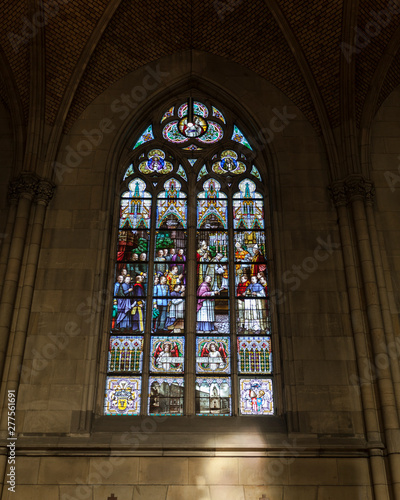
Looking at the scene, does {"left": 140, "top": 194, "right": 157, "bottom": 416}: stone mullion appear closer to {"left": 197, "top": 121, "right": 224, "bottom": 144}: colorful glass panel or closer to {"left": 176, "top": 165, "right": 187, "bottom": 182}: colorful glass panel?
{"left": 176, "top": 165, "right": 187, "bottom": 182}: colorful glass panel

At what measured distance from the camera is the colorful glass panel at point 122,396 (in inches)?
389

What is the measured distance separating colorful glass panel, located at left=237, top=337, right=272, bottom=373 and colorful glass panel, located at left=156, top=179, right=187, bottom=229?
8.93 feet

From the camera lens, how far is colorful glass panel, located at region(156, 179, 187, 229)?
11.8 metres

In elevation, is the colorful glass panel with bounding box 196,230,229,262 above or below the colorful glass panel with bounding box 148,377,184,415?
above

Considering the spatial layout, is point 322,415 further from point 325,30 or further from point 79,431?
point 325,30

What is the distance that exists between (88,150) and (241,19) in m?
4.20

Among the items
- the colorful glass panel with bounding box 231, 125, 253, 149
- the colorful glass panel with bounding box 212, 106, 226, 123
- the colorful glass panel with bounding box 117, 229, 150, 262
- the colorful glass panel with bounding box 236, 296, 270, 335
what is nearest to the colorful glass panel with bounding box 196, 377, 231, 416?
the colorful glass panel with bounding box 236, 296, 270, 335

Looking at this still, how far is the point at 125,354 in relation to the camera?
33.9 feet

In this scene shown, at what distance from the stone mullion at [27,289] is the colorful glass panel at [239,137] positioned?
4007 millimetres

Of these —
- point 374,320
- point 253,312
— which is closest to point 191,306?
point 253,312

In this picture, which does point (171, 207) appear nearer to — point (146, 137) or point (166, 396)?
point (146, 137)

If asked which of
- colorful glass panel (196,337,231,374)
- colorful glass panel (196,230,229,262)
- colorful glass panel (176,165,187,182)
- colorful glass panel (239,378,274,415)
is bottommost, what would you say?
colorful glass panel (239,378,274,415)

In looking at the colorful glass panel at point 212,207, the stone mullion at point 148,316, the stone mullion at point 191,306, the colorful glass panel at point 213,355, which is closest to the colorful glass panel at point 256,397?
the colorful glass panel at point 213,355

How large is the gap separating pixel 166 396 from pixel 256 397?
4.93 feet
